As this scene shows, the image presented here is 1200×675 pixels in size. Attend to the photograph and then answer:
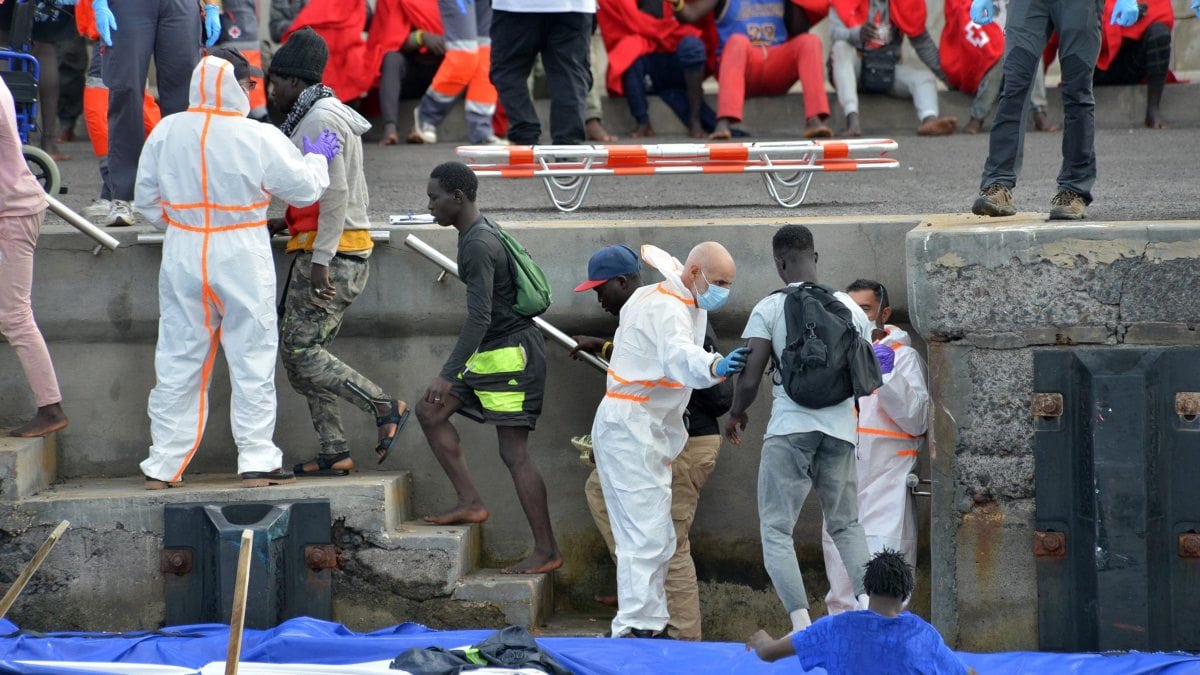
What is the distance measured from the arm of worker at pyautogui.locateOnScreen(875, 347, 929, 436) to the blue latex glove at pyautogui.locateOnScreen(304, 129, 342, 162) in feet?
8.32

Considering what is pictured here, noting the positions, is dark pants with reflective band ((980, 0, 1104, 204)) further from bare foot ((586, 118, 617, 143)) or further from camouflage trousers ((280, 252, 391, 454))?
bare foot ((586, 118, 617, 143))

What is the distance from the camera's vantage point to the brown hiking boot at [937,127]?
439 inches

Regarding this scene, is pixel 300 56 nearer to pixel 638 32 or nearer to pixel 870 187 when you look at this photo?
pixel 870 187

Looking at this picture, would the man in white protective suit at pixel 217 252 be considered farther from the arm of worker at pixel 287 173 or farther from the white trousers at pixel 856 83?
the white trousers at pixel 856 83

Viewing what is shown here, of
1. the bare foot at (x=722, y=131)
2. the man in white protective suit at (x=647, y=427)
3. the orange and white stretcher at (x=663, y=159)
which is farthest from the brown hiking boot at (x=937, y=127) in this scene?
the man in white protective suit at (x=647, y=427)

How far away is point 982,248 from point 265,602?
10.7ft

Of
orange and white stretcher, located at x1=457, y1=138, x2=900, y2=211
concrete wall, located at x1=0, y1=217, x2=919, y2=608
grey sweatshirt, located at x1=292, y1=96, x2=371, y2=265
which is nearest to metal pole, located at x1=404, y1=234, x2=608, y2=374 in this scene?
concrete wall, located at x1=0, y1=217, x2=919, y2=608

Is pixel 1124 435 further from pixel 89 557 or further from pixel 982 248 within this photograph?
pixel 89 557

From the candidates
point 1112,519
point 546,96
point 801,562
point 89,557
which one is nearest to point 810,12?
point 546,96

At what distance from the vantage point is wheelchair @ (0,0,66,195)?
7.91 meters

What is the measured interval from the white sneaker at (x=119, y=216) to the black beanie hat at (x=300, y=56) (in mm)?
1214

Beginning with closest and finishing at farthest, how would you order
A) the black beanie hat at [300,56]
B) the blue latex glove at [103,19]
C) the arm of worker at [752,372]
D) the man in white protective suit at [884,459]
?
the arm of worker at [752,372]
the man in white protective suit at [884,459]
the black beanie hat at [300,56]
the blue latex glove at [103,19]

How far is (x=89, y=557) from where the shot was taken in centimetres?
692

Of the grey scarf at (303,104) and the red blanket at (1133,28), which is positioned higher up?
the red blanket at (1133,28)
